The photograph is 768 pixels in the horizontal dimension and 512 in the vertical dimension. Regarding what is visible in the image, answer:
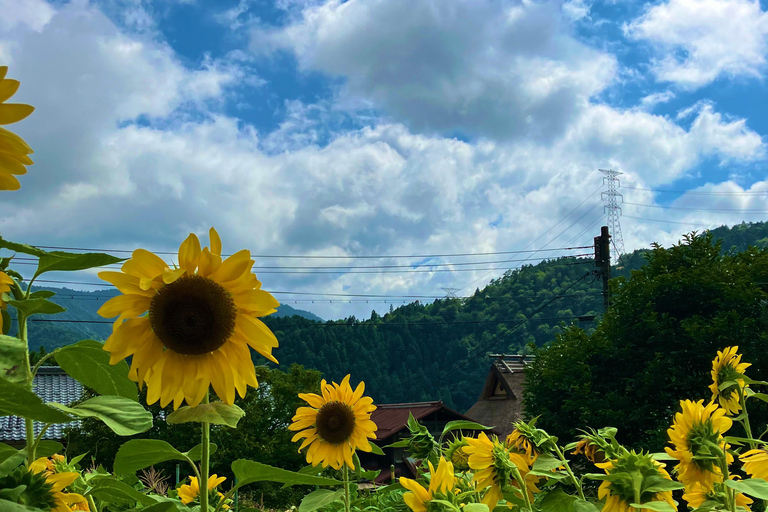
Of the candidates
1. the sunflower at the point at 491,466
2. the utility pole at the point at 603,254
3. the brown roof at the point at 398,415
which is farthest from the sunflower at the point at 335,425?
the brown roof at the point at 398,415

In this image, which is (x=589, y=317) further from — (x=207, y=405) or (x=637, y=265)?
(x=637, y=265)

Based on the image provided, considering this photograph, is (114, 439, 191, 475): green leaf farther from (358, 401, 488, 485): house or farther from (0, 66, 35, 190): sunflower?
(358, 401, 488, 485): house

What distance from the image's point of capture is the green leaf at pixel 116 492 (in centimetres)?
76

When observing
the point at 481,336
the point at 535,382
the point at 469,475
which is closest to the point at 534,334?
the point at 481,336

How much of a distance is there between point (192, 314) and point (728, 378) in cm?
186

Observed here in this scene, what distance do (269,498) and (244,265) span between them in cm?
1773

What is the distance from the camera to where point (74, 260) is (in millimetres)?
656

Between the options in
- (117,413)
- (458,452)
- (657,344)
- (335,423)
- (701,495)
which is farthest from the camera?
(657,344)

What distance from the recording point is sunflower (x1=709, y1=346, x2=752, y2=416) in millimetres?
1821

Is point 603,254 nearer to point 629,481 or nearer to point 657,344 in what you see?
point 657,344

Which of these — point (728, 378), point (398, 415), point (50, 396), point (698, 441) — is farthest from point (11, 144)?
point (398, 415)

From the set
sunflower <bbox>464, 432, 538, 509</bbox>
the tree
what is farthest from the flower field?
the tree

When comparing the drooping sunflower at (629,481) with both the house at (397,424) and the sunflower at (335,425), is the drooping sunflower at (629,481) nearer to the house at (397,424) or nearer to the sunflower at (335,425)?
the sunflower at (335,425)

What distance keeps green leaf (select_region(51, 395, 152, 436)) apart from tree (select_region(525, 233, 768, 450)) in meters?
10.5
